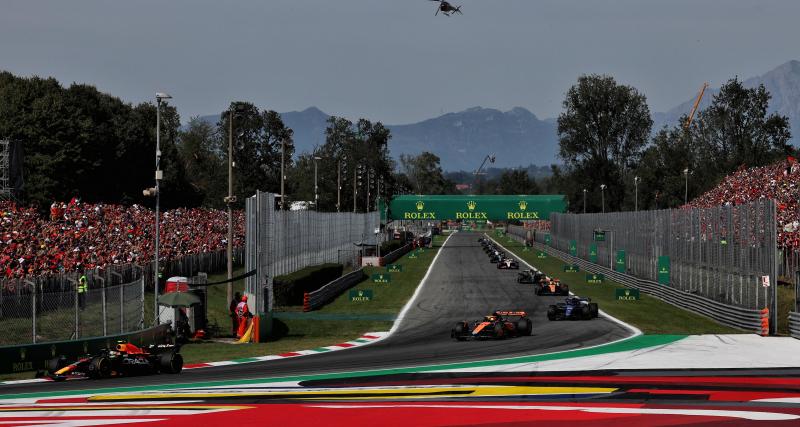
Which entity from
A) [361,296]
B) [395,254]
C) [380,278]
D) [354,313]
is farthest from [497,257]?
[354,313]

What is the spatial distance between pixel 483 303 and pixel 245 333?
16.3 m

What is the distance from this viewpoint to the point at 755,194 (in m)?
73.8

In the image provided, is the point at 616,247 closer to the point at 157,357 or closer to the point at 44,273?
the point at 44,273

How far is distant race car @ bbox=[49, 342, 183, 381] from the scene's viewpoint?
23688mm

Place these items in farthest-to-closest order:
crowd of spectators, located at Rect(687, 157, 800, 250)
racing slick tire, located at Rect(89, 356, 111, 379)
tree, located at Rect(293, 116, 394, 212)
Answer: tree, located at Rect(293, 116, 394, 212)
crowd of spectators, located at Rect(687, 157, 800, 250)
racing slick tire, located at Rect(89, 356, 111, 379)

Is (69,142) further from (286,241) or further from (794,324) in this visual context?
(794,324)

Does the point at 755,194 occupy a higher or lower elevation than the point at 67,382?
higher

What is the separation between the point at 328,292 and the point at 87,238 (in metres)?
12.3

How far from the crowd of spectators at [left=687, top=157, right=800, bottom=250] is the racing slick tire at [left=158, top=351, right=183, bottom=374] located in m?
30.2

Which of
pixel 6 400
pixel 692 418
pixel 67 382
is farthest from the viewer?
pixel 67 382

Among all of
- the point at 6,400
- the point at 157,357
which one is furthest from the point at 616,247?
the point at 6,400

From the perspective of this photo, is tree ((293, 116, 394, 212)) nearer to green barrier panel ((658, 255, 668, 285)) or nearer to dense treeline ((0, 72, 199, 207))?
dense treeline ((0, 72, 199, 207))

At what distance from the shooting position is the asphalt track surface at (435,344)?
24.0 meters

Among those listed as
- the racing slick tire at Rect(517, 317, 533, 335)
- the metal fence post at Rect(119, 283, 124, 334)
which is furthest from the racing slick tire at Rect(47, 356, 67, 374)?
the racing slick tire at Rect(517, 317, 533, 335)
